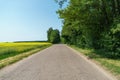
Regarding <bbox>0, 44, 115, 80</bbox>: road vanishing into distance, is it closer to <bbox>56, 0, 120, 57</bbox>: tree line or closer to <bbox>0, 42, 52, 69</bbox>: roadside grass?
<bbox>0, 42, 52, 69</bbox>: roadside grass

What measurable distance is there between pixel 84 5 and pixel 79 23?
3214 millimetres

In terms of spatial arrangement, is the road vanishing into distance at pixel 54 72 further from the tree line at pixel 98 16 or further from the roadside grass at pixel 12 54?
the tree line at pixel 98 16

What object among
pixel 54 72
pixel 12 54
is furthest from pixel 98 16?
pixel 54 72

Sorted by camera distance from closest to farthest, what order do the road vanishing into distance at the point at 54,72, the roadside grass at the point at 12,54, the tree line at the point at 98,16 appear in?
the road vanishing into distance at the point at 54,72
the roadside grass at the point at 12,54
the tree line at the point at 98,16

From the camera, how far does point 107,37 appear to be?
23.6 metres

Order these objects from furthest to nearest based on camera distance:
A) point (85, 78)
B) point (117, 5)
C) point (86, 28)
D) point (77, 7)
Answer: point (86, 28) → point (77, 7) → point (117, 5) → point (85, 78)

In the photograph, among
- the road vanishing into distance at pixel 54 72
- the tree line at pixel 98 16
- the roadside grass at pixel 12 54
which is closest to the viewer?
the road vanishing into distance at pixel 54 72

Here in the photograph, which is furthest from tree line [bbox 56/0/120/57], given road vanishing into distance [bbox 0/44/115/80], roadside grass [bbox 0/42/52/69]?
roadside grass [bbox 0/42/52/69]

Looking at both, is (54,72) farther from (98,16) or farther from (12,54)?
(12,54)

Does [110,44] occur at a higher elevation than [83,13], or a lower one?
lower

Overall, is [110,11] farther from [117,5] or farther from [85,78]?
[85,78]

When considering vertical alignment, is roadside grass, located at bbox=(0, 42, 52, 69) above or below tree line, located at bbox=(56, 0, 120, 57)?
below

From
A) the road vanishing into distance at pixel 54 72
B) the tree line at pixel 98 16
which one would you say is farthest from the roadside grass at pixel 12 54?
the tree line at pixel 98 16

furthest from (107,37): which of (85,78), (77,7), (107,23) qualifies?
(85,78)
